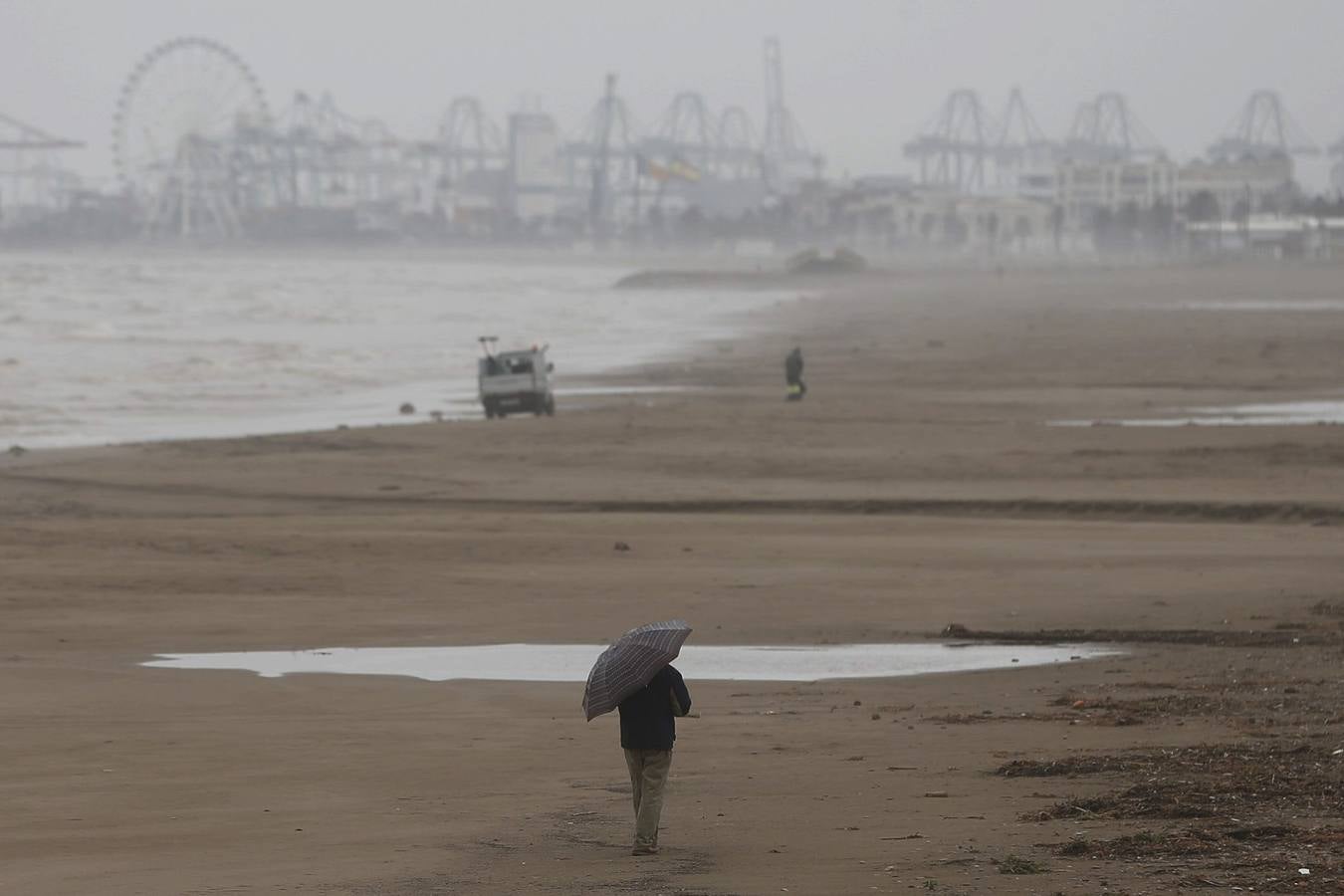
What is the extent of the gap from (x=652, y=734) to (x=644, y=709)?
0.32 feet

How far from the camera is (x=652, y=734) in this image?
7.72 metres

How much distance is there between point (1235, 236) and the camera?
17725 centimetres

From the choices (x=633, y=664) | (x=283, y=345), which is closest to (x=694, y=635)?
(x=633, y=664)

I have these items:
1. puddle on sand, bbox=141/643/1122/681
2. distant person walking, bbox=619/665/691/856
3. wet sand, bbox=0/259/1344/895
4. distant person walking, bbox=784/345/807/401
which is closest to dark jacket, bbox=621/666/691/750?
distant person walking, bbox=619/665/691/856

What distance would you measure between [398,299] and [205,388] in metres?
65.2

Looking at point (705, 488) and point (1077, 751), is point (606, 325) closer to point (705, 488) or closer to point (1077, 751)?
point (705, 488)

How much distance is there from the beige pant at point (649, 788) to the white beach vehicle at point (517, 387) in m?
24.7

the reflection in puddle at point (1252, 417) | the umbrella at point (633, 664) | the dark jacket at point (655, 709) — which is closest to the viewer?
the umbrella at point (633, 664)

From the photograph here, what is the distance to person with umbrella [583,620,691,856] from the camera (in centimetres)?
757

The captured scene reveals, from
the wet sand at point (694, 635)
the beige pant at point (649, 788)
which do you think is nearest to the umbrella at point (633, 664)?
the beige pant at point (649, 788)

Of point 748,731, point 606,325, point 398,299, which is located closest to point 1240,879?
point 748,731

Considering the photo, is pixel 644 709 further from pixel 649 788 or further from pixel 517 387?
pixel 517 387

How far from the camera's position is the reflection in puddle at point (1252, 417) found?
1150 inches

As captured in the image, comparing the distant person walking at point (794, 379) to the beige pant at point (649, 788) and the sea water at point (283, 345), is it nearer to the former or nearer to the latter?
the sea water at point (283, 345)
